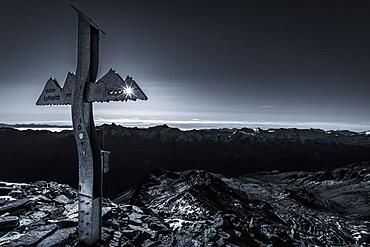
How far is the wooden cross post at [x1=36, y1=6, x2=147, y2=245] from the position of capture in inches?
347

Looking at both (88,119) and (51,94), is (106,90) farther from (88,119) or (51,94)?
(51,94)

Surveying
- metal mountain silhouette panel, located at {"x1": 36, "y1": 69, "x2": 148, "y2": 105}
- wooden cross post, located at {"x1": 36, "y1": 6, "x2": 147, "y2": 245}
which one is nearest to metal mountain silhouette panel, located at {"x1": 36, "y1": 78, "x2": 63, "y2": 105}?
→ metal mountain silhouette panel, located at {"x1": 36, "y1": 69, "x2": 148, "y2": 105}

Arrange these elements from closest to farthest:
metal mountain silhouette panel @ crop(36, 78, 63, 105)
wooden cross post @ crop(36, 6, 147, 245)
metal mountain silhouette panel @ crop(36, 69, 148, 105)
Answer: metal mountain silhouette panel @ crop(36, 69, 148, 105) < wooden cross post @ crop(36, 6, 147, 245) < metal mountain silhouette panel @ crop(36, 78, 63, 105)

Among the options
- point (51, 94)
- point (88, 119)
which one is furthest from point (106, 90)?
point (51, 94)

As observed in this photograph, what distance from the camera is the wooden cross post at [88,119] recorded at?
882cm

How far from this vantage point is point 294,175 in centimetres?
13600

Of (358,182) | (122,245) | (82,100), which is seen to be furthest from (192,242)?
(358,182)

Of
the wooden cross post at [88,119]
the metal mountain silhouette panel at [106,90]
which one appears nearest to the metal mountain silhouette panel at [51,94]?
the metal mountain silhouette panel at [106,90]

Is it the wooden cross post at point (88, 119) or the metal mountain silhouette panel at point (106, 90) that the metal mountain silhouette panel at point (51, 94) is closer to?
the metal mountain silhouette panel at point (106, 90)

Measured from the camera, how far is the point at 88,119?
9.07m

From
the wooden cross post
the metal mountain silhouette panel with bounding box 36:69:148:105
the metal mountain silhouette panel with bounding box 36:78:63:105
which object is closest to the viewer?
A: the metal mountain silhouette panel with bounding box 36:69:148:105

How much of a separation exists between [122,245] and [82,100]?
15.4 ft

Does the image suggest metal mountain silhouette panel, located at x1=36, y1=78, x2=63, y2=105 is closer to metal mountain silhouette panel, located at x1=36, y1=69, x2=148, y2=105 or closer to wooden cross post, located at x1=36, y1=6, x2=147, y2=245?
metal mountain silhouette panel, located at x1=36, y1=69, x2=148, y2=105

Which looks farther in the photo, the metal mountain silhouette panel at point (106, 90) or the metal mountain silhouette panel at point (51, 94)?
the metal mountain silhouette panel at point (51, 94)
